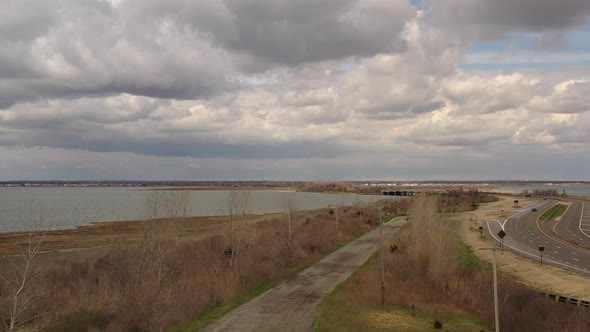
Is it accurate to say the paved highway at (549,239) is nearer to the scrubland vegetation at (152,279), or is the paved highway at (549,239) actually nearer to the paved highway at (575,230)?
the paved highway at (575,230)

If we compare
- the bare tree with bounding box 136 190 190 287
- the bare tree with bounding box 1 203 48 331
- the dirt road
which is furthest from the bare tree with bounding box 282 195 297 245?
the bare tree with bounding box 1 203 48 331

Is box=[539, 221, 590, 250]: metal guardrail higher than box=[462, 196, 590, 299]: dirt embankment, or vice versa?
box=[539, 221, 590, 250]: metal guardrail

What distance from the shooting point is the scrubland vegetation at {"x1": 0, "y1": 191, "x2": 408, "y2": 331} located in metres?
23.7

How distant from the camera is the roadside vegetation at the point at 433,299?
87.4 feet

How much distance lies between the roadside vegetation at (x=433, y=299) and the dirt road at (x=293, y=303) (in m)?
1.11

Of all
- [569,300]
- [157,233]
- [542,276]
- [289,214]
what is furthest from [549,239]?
[157,233]

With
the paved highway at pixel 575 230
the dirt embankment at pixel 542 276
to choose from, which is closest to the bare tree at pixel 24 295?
the dirt embankment at pixel 542 276

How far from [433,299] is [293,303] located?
11144mm

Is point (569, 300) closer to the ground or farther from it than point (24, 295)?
closer to the ground

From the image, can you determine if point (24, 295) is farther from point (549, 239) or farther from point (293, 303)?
point (549, 239)

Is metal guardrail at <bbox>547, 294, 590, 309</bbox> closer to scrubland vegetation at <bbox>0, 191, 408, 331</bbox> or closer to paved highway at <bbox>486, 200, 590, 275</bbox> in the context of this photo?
paved highway at <bbox>486, 200, 590, 275</bbox>

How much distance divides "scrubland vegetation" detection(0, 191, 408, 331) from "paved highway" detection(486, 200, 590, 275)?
25897 mm

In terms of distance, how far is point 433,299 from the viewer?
33.0 m

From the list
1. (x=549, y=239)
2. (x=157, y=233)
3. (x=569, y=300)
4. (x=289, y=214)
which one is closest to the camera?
(x=569, y=300)
